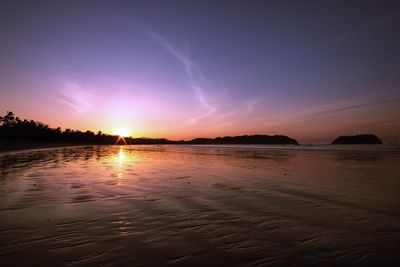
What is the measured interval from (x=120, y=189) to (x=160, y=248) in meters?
6.66

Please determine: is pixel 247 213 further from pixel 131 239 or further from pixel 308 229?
pixel 131 239

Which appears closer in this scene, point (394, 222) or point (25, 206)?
point (394, 222)

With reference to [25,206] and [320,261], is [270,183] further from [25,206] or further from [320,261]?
[25,206]

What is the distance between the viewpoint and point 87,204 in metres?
8.37

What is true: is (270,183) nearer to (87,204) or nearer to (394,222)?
(394,222)

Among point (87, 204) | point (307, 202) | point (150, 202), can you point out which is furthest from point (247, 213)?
point (87, 204)

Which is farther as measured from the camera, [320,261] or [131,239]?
[131,239]

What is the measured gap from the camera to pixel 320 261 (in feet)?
14.5

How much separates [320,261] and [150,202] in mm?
5646

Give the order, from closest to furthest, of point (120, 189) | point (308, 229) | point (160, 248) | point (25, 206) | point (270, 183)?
point (160, 248) < point (308, 229) < point (25, 206) < point (120, 189) < point (270, 183)

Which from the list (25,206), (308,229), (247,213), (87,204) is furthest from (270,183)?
(25,206)

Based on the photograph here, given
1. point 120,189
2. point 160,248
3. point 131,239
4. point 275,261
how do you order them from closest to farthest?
point 275,261 < point 160,248 < point 131,239 < point 120,189

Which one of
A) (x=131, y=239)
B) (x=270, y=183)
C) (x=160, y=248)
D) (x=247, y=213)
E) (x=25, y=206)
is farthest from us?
(x=270, y=183)

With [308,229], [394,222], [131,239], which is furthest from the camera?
[394,222]
